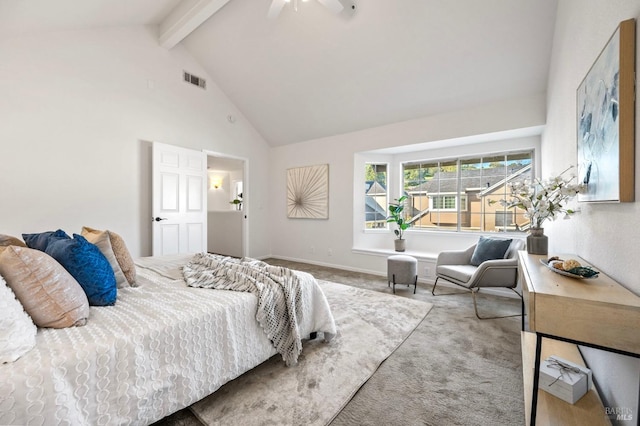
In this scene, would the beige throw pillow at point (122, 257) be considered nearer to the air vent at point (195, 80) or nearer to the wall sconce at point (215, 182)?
the air vent at point (195, 80)

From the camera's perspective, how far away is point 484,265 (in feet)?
9.06

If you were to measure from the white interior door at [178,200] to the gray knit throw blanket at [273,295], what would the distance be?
241 cm

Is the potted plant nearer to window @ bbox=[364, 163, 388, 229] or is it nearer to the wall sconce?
window @ bbox=[364, 163, 388, 229]

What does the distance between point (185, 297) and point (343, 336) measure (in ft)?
4.37

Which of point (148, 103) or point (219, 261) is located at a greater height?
point (148, 103)

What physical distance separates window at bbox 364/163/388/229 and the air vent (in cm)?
325

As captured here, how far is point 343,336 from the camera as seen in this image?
90.9 inches

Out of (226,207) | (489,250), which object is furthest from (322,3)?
(226,207)

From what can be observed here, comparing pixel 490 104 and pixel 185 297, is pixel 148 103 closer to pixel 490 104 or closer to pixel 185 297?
pixel 185 297

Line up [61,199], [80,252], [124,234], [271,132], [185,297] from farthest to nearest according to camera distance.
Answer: [271,132] < [124,234] < [61,199] < [185,297] < [80,252]

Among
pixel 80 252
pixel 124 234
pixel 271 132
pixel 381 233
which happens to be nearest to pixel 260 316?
pixel 80 252

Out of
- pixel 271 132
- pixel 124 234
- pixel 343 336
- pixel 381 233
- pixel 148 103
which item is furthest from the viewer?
pixel 271 132

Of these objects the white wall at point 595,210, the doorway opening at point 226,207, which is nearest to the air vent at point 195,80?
the doorway opening at point 226,207

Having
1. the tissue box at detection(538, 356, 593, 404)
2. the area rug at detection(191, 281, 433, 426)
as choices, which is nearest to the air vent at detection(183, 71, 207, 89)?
the area rug at detection(191, 281, 433, 426)
